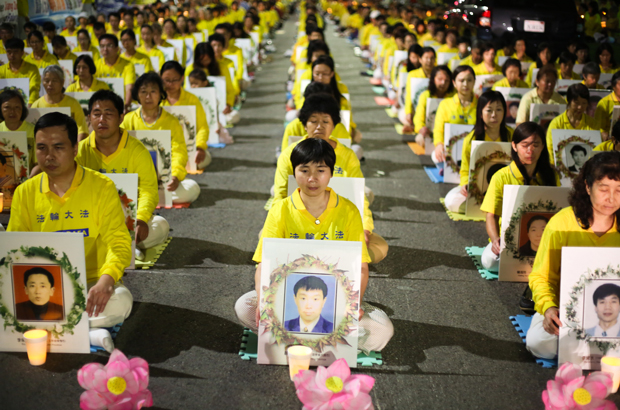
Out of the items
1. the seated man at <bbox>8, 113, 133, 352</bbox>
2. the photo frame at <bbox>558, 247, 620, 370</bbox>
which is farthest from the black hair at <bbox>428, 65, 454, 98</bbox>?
the seated man at <bbox>8, 113, 133, 352</bbox>

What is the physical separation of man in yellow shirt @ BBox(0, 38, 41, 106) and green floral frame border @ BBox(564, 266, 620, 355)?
667cm

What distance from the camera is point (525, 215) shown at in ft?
15.1

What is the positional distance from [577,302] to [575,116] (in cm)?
339

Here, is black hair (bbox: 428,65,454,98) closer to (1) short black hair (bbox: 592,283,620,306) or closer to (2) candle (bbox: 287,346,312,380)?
(1) short black hair (bbox: 592,283,620,306)

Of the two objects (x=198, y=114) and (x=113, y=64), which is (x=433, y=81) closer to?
(x=198, y=114)

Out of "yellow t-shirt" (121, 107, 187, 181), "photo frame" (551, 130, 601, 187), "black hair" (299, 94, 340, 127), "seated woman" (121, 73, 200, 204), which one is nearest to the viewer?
"black hair" (299, 94, 340, 127)

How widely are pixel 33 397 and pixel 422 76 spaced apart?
7083 mm

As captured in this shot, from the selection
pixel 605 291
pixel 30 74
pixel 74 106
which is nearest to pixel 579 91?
pixel 605 291

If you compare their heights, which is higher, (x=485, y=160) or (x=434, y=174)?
(x=485, y=160)

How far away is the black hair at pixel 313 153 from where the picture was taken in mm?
3498

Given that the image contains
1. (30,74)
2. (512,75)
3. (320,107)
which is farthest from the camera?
(512,75)

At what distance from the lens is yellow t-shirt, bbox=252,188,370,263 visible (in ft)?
11.8

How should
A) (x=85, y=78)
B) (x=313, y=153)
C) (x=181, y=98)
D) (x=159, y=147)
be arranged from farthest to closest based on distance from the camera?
(x=85, y=78) < (x=181, y=98) < (x=159, y=147) < (x=313, y=153)

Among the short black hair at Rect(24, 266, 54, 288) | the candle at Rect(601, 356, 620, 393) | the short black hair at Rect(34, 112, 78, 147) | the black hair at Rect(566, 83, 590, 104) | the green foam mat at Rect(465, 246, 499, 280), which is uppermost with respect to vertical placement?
the short black hair at Rect(34, 112, 78, 147)
